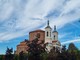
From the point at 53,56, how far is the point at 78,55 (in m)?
10.8

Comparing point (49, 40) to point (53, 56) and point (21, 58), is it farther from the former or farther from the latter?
point (53, 56)

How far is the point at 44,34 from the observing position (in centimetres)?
9900

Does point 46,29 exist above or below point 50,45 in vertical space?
above

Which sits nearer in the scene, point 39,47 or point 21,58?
point 39,47

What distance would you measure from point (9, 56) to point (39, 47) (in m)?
12.6

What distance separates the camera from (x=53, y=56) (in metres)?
48.4

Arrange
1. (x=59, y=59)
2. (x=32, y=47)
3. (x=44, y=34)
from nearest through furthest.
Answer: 1. (x=32, y=47)
2. (x=59, y=59)
3. (x=44, y=34)

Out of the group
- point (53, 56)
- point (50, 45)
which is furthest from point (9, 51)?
point (50, 45)

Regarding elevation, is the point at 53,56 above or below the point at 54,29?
below

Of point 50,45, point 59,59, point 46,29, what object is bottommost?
point 59,59

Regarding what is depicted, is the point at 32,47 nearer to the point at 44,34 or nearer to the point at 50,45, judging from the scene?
the point at 50,45

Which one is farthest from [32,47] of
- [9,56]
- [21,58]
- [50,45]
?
[50,45]

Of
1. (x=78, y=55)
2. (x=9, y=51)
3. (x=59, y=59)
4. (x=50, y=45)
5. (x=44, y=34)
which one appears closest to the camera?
(x=59, y=59)

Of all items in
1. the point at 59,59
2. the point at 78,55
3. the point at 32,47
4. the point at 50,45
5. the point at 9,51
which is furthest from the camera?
the point at 50,45
